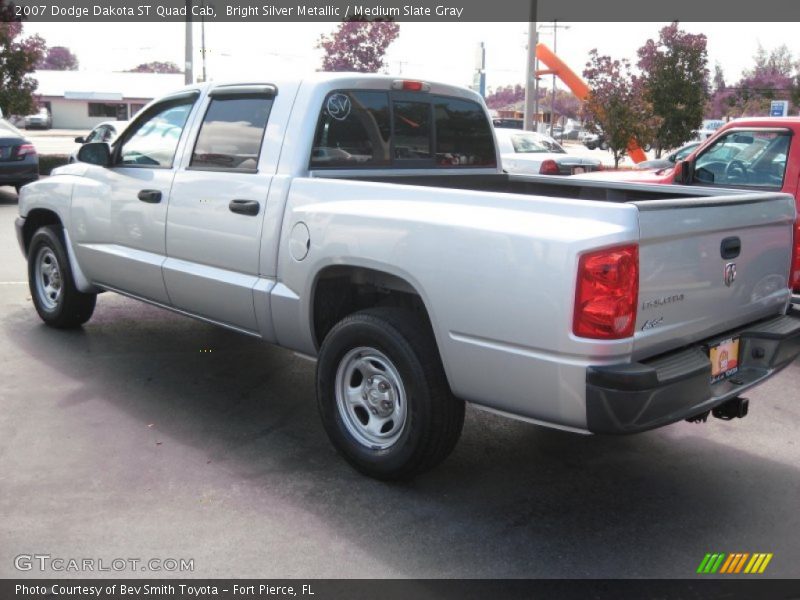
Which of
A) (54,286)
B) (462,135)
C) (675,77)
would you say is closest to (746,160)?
(462,135)


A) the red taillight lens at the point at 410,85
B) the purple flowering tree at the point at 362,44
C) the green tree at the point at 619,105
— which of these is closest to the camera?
the red taillight lens at the point at 410,85

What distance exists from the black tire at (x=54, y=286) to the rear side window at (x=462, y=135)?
3.02m

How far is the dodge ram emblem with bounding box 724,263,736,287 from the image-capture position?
3.91 meters

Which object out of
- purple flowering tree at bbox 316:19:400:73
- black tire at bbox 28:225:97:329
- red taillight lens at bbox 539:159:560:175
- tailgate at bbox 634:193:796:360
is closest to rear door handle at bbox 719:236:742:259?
tailgate at bbox 634:193:796:360

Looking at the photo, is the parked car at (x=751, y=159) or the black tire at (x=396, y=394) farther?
the parked car at (x=751, y=159)

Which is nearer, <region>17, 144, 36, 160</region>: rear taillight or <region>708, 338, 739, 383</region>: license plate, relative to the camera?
<region>708, 338, 739, 383</region>: license plate

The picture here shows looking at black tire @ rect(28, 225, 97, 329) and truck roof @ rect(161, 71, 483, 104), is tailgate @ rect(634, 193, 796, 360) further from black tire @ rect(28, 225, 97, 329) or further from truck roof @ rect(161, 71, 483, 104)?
black tire @ rect(28, 225, 97, 329)

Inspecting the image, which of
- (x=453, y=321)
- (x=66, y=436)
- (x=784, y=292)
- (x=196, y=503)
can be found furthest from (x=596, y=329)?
(x=66, y=436)

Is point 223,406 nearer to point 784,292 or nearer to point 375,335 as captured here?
point 375,335

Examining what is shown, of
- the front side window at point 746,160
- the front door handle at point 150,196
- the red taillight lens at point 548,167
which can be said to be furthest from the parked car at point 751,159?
the red taillight lens at point 548,167

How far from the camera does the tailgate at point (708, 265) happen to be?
348 cm

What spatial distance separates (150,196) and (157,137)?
49 cm

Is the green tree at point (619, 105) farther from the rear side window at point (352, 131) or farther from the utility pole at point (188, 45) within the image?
the rear side window at point (352, 131)

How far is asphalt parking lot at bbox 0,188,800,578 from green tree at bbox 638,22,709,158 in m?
A: 17.8
